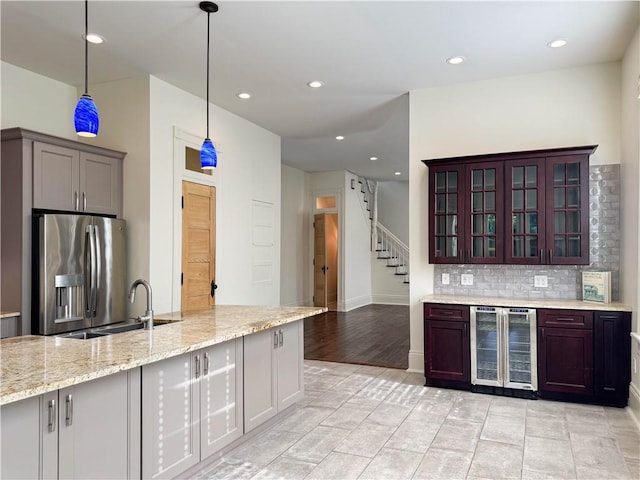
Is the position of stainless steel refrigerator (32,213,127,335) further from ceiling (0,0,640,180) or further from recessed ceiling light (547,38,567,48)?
recessed ceiling light (547,38,567,48)

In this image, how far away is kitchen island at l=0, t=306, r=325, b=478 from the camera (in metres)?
1.83

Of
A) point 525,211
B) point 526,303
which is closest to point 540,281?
point 526,303

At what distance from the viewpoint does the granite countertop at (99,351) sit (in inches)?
70.7

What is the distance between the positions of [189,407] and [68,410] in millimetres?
783

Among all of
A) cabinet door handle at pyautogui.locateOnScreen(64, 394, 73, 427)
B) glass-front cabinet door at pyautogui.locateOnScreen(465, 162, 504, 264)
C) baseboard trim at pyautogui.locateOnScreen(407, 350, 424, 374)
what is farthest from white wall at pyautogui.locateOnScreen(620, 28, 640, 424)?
cabinet door handle at pyautogui.locateOnScreen(64, 394, 73, 427)

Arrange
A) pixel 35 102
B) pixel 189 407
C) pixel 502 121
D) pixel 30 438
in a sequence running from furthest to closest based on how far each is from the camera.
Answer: pixel 502 121 < pixel 35 102 < pixel 189 407 < pixel 30 438

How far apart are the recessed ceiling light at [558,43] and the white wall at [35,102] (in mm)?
4739

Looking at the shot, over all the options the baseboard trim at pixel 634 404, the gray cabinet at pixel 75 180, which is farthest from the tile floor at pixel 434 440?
the gray cabinet at pixel 75 180

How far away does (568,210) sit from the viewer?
14.0 feet

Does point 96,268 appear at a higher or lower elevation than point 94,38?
lower

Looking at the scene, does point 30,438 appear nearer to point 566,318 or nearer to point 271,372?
Answer: point 271,372

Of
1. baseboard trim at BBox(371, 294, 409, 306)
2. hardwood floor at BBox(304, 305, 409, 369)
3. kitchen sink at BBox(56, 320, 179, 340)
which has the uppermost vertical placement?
kitchen sink at BBox(56, 320, 179, 340)

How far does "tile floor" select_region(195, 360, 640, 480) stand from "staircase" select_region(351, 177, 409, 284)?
23.0ft

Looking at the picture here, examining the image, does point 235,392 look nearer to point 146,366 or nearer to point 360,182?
point 146,366
